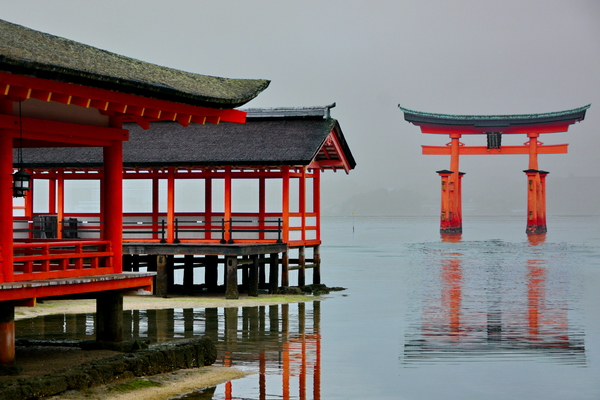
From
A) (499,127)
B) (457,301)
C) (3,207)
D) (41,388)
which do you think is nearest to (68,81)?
(3,207)

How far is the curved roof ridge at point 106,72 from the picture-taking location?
9617mm

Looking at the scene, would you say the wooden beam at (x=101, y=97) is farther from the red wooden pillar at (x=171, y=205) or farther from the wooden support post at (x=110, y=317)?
the red wooden pillar at (x=171, y=205)

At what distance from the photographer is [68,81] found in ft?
32.9

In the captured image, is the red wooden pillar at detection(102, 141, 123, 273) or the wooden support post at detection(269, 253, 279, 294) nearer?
the red wooden pillar at detection(102, 141, 123, 273)

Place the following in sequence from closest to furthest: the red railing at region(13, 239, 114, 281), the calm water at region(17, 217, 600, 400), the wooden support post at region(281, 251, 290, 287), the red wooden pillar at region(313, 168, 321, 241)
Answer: the red railing at region(13, 239, 114, 281), the calm water at region(17, 217, 600, 400), the wooden support post at region(281, 251, 290, 287), the red wooden pillar at region(313, 168, 321, 241)

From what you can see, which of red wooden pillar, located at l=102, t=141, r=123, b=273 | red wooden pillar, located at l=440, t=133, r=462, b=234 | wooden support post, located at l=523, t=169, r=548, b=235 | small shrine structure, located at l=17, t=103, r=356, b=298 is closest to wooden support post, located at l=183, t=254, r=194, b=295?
small shrine structure, located at l=17, t=103, r=356, b=298

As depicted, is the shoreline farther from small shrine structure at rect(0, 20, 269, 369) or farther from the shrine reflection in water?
small shrine structure at rect(0, 20, 269, 369)

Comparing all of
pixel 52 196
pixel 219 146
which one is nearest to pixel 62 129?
pixel 219 146

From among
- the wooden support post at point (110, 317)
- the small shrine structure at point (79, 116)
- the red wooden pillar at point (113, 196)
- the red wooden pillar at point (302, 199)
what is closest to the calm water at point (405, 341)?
the wooden support post at point (110, 317)

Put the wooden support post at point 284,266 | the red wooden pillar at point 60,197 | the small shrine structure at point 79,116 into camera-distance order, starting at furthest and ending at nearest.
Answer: the red wooden pillar at point 60,197
the wooden support post at point 284,266
the small shrine structure at point 79,116

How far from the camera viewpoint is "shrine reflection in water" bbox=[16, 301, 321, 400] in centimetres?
1152

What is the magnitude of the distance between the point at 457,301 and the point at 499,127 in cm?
4413

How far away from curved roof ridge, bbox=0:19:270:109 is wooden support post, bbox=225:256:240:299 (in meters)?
8.49

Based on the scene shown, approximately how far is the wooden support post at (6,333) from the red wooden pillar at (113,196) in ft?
7.11
